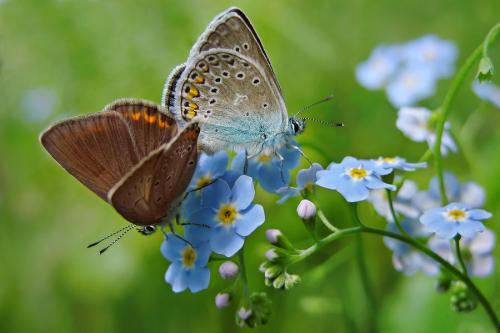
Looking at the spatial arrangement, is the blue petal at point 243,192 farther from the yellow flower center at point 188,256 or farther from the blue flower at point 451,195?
the blue flower at point 451,195

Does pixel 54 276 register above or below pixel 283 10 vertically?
below

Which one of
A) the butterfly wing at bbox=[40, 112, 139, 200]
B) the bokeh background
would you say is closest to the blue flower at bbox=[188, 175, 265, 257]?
the butterfly wing at bbox=[40, 112, 139, 200]

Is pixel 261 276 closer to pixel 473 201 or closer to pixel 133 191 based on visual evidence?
pixel 473 201

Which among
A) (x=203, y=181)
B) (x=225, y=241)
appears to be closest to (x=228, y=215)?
(x=225, y=241)

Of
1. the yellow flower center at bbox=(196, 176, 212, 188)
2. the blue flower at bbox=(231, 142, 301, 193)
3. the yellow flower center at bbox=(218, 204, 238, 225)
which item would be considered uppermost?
the yellow flower center at bbox=(218, 204, 238, 225)

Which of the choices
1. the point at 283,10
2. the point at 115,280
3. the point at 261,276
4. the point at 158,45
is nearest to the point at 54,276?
the point at 115,280

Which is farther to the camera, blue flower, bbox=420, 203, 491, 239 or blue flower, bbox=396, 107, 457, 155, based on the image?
blue flower, bbox=396, 107, 457, 155

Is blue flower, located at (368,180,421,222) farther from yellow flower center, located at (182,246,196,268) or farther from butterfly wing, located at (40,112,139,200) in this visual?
butterfly wing, located at (40,112,139,200)
